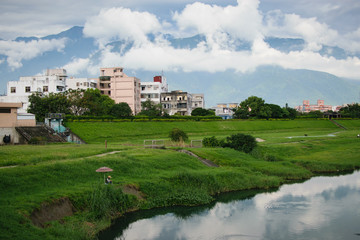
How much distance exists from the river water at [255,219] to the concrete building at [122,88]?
95709mm

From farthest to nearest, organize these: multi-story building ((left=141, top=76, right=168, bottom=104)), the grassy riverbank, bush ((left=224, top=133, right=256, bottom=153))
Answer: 1. multi-story building ((left=141, top=76, right=168, bottom=104))
2. bush ((left=224, top=133, right=256, bottom=153))
3. the grassy riverbank

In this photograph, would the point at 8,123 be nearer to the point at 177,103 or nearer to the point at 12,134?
the point at 12,134

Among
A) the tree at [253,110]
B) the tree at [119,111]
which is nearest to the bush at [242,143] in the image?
the tree at [119,111]

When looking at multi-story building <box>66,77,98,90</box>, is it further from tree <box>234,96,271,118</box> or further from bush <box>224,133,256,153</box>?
bush <box>224,133,256,153</box>

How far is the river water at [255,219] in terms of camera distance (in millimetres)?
24094

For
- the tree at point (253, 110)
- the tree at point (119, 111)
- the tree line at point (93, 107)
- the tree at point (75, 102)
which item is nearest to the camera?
the tree line at point (93, 107)

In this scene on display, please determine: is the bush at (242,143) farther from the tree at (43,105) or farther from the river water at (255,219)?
the tree at (43,105)

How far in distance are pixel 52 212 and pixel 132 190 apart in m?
7.68

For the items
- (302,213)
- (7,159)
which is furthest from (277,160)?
(7,159)

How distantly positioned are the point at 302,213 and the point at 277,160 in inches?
884

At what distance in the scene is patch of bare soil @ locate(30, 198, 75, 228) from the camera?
822 inches

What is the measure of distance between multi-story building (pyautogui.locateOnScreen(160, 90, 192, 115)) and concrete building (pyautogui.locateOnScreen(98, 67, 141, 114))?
32.8ft

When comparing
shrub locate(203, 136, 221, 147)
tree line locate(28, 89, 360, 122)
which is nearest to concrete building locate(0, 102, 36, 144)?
tree line locate(28, 89, 360, 122)

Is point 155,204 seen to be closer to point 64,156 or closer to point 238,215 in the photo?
point 238,215
